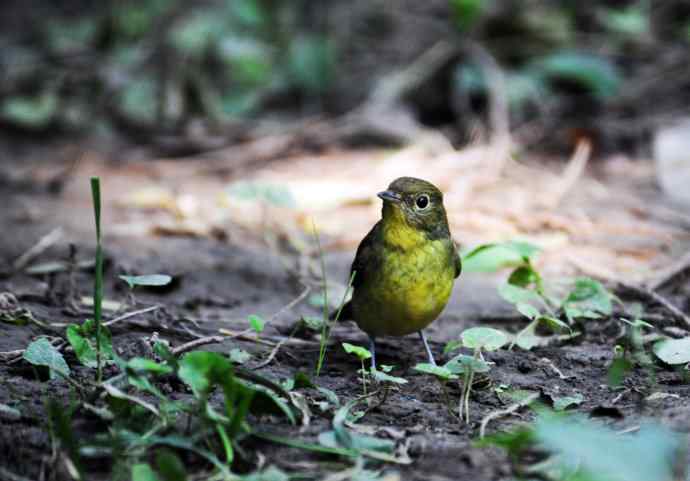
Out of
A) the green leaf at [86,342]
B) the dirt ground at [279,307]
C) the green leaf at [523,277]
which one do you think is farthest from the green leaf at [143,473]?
the green leaf at [523,277]

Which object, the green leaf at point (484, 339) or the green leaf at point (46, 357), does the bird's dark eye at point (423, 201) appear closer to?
the green leaf at point (484, 339)

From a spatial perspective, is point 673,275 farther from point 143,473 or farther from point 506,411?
point 143,473

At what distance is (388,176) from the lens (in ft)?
22.8

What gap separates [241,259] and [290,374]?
193cm

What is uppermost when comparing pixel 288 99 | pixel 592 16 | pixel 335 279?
pixel 592 16

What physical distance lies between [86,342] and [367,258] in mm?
1402

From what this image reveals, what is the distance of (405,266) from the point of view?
395 centimetres

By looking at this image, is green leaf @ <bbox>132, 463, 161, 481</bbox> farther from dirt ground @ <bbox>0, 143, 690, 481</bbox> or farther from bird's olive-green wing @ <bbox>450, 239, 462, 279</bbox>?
bird's olive-green wing @ <bbox>450, 239, 462, 279</bbox>

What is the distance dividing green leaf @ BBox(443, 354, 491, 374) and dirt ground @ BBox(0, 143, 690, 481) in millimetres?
101

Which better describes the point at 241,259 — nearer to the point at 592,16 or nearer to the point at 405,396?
the point at 405,396

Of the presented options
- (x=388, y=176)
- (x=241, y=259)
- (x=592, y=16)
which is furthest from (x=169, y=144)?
(x=592, y=16)

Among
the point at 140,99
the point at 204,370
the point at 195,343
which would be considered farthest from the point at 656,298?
the point at 140,99

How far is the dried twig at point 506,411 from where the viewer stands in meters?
2.95

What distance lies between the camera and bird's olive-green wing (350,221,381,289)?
13.1 feet
